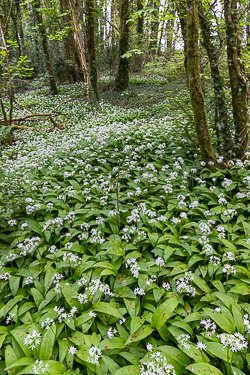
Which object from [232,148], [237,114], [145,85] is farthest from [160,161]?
[145,85]

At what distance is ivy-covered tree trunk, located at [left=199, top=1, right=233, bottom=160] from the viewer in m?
5.27

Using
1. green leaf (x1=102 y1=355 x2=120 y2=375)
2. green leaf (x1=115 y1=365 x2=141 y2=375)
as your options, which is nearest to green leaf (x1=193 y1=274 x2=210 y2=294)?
green leaf (x1=115 y1=365 x2=141 y2=375)

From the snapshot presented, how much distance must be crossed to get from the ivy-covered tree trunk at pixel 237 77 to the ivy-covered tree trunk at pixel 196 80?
88cm

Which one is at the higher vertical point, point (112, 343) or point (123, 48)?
point (123, 48)

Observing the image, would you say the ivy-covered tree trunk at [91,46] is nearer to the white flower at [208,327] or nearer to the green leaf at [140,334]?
the green leaf at [140,334]

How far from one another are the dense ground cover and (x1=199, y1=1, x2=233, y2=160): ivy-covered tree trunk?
29.5 inches

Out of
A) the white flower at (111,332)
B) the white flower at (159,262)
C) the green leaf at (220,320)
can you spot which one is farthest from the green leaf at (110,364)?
the white flower at (159,262)

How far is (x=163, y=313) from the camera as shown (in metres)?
2.38

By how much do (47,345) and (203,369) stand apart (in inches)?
56.1

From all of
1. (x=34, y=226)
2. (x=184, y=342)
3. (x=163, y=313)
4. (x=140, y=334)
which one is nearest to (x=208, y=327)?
(x=184, y=342)

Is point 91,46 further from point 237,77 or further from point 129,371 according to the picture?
point 129,371

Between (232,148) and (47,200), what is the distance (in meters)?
4.28

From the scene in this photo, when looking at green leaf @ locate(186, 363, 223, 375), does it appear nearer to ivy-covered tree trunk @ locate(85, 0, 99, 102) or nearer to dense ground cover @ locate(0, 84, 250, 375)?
dense ground cover @ locate(0, 84, 250, 375)

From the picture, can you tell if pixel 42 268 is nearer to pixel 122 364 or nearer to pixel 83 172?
pixel 122 364
